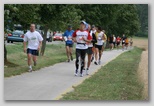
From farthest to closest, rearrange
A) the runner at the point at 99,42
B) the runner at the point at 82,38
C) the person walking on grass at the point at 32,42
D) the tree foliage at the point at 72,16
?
the runner at the point at 99,42 < the person walking on grass at the point at 32,42 < the runner at the point at 82,38 < the tree foliage at the point at 72,16

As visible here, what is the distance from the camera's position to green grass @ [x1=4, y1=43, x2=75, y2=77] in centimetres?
1003

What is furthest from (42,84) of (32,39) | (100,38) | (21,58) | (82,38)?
(100,38)

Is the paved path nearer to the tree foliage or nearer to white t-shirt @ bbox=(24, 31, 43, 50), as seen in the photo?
white t-shirt @ bbox=(24, 31, 43, 50)

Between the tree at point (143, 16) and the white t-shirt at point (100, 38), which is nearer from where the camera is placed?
the tree at point (143, 16)

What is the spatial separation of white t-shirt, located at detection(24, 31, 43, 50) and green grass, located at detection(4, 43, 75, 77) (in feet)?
1.91

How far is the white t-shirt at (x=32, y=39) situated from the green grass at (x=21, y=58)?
581 millimetres

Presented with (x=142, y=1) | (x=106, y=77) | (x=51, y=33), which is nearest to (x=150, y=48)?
(x=142, y=1)

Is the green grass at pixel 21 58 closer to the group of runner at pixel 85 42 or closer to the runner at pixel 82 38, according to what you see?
the group of runner at pixel 85 42

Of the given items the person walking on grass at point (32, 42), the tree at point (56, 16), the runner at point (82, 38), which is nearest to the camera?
the runner at point (82, 38)

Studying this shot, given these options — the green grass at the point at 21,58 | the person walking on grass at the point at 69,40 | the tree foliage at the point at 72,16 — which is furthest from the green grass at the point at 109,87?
the person walking on grass at the point at 69,40

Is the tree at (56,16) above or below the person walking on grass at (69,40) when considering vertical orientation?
above

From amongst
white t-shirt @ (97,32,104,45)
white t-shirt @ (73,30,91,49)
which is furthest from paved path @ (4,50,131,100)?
white t-shirt @ (97,32,104,45)

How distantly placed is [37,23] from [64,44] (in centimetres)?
297

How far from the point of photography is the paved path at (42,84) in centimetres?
771
